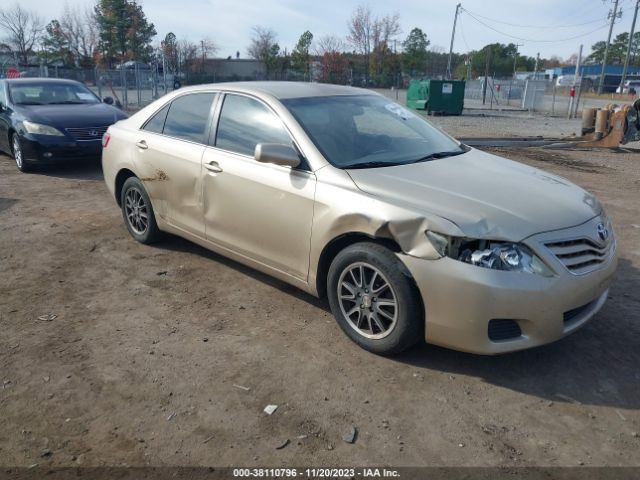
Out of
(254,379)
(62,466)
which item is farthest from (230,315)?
(62,466)

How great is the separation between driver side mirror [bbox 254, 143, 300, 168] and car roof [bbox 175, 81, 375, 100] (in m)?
0.66

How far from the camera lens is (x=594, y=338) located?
3.75 m

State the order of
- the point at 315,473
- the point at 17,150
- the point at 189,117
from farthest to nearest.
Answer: the point at 17,150 → the point at 189,117 → the point at 315,473

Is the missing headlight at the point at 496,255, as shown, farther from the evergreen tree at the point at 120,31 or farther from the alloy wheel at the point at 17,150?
the evergreen tree at the point at 120,31

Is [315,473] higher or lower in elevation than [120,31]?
lower

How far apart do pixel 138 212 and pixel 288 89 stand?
2.14 metres

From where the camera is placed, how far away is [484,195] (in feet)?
11.1

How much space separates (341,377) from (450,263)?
96cm

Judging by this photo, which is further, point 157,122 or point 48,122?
point 48,122

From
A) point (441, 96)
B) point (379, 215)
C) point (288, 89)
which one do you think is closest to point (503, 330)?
point (379, 215)

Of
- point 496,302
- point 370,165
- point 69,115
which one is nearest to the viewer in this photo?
point 496,302

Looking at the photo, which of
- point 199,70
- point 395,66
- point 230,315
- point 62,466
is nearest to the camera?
point 62,466

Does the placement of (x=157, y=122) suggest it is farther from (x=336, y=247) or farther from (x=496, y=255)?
(x=496, y=255)

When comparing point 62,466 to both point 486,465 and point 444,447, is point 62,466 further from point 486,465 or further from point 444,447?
point 486,465
